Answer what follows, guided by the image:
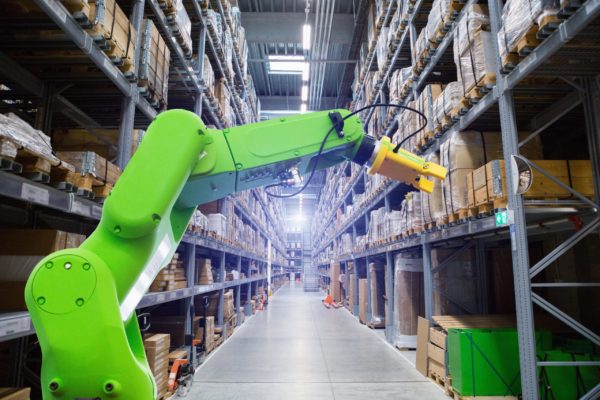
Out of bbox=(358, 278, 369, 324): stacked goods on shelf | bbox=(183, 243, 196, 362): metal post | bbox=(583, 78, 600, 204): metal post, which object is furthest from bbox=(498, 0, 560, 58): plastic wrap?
bbox=(358, 278, 369, 324): stacked goods on shelf

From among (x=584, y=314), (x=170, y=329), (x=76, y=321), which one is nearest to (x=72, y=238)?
(x=76, y=321)

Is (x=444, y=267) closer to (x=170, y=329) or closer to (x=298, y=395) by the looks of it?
(x=298, y=395)

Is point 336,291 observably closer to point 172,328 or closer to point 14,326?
point 172,328

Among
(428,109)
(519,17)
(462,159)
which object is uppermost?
(428,109)

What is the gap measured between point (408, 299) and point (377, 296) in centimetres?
265

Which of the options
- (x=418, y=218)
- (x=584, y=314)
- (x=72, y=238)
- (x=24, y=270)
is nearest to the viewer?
(x=24, y=270)

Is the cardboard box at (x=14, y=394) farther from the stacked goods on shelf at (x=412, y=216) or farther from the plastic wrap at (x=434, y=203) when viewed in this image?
the stacked goods on shelf at (x=412, y=216)

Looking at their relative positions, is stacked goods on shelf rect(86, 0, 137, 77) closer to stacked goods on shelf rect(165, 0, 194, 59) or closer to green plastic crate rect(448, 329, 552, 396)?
stacked goods on shelf rect(165, 0, 194, 59)

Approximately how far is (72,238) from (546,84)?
4.46 metres

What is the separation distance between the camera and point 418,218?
5.83 metres

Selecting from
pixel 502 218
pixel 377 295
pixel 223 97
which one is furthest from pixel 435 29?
pixel 377 295

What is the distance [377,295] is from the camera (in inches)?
373

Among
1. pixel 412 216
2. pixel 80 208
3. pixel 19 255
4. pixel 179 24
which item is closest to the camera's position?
pixel 19 255

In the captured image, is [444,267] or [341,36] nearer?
[444,267]
